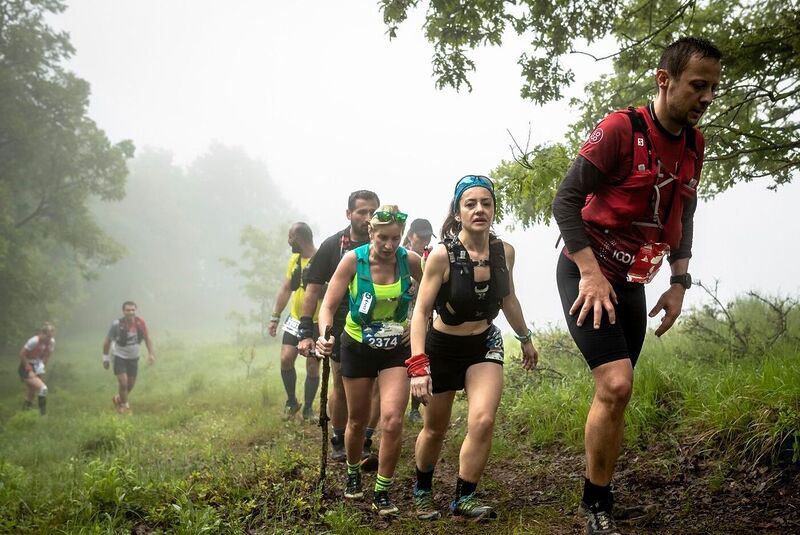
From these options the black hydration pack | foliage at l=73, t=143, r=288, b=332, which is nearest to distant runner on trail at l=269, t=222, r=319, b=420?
the black hydration pack

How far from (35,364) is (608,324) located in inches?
598

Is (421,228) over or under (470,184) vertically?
over

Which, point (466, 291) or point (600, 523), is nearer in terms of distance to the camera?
point (600, 523)

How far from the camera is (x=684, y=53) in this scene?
2.91 metres

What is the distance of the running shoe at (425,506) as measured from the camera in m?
4.09

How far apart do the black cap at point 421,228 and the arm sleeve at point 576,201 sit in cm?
468

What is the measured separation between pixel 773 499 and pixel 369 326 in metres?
2.98

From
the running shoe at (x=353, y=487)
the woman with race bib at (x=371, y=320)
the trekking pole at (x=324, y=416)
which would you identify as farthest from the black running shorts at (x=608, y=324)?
the running shoe at (x=353, y=487)

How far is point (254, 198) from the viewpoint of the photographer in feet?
252

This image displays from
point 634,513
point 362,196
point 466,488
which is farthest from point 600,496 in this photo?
point 362,196

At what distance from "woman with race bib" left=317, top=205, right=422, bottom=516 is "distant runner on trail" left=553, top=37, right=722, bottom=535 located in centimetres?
171

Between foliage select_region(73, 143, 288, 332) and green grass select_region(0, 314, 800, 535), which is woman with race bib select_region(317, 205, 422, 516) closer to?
green grass select_region(0, 314, 800, 535)

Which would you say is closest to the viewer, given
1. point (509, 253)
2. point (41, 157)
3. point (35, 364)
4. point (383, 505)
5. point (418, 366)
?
point (418, 366)

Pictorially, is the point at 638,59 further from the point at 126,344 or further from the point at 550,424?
the point at 126,344
